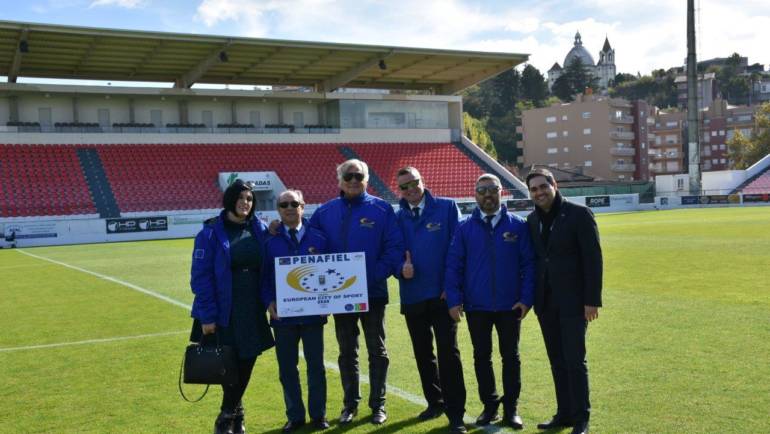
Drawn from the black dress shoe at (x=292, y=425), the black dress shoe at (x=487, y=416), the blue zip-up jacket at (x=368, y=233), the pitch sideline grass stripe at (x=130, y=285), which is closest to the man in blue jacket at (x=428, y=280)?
the blue zip-up jacket at (x=368, y=233)

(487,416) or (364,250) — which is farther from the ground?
(364,250)

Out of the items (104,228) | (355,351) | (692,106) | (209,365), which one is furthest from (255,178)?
(209,365)

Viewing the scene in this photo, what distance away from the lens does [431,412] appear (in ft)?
18.5

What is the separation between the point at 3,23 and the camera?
33.0 metres

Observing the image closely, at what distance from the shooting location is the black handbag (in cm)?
503

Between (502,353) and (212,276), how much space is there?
2.20 meters

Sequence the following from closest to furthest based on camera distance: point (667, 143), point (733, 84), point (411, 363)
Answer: point (411, 363)
point (667, 143)
point (733, 84)

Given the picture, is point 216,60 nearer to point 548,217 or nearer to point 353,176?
point 353,176

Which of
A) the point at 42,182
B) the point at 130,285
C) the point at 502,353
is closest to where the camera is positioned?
the point at 502,353

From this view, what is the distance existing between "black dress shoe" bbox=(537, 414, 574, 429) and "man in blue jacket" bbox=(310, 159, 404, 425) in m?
1.20

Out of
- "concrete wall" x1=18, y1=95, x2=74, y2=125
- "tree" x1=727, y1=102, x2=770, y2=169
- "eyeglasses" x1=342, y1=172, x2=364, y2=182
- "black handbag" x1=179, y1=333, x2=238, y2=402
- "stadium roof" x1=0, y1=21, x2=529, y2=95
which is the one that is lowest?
"black handbag" x1=179, y1=333, x2=238, y2=402

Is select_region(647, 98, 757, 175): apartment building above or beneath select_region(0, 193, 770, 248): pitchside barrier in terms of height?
above

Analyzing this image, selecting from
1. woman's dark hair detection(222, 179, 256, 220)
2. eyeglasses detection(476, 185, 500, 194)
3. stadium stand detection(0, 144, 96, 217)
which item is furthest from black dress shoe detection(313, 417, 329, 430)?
stadium stand detection(0, 144, 96, 217)

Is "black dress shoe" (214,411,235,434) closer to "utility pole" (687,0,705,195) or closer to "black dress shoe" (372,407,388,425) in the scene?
"black dress shoe" (372,407,388,425)
